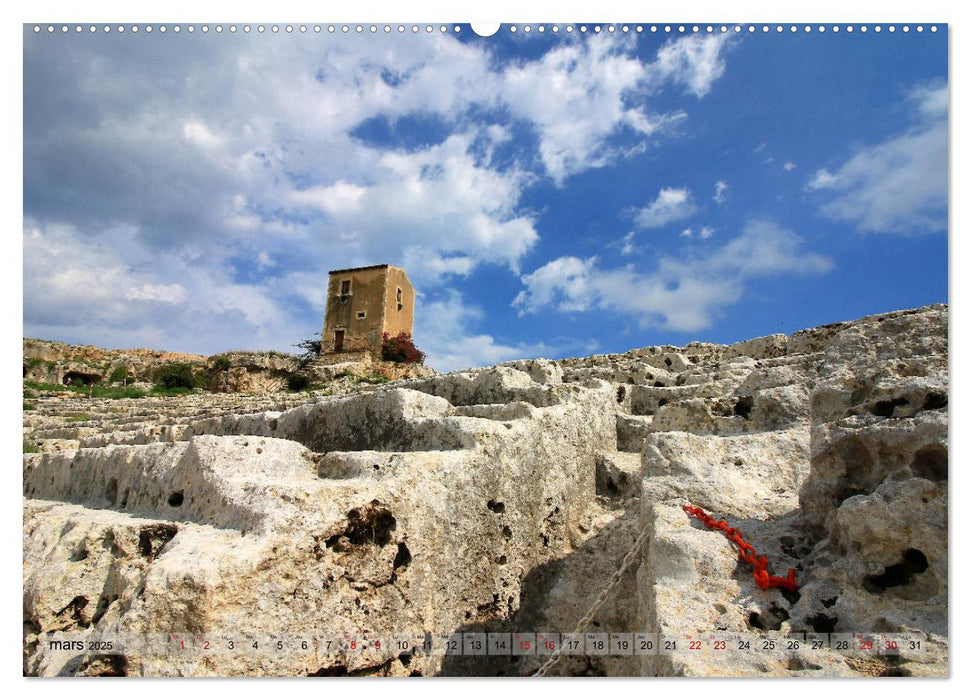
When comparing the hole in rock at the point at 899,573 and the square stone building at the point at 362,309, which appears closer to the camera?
the hole in rock at the point at 899,573

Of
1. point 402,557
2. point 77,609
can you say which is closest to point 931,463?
point 402,557

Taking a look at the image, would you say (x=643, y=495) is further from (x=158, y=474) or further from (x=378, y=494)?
(x=158, y=474)

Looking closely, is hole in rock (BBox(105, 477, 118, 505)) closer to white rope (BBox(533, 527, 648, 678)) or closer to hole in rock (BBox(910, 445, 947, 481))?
white rope (BBox(533, 527, 648, 678))

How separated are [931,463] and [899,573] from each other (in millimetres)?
508

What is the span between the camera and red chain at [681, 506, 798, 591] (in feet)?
9.11

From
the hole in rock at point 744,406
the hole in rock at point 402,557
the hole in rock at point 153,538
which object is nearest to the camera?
the hole in rock at point 402,557

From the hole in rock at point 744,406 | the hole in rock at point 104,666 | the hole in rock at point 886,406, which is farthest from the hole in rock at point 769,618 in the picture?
the hole in rock at point 744,406

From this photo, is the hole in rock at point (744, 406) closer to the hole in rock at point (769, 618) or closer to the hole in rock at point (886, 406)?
the hole in rock at point (886, 406)

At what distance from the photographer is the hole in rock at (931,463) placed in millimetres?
2559

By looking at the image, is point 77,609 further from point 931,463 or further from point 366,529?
point 931,463

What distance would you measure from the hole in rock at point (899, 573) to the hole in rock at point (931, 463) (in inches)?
13.5

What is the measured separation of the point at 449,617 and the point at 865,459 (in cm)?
259

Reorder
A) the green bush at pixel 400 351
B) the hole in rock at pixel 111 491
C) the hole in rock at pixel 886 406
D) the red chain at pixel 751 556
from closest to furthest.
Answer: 1. the red chain at pixel 751 556
2. the hole in rock at pixel 886 406
3. the hole in rock at pixel 111 491
4. the green bush at pixel 400 351

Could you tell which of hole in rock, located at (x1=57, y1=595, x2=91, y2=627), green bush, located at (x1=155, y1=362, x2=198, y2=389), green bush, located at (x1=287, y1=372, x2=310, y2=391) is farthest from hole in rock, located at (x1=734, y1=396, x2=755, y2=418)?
green bush, located at (x1=155, y1=362, x2=198, y2=389)
